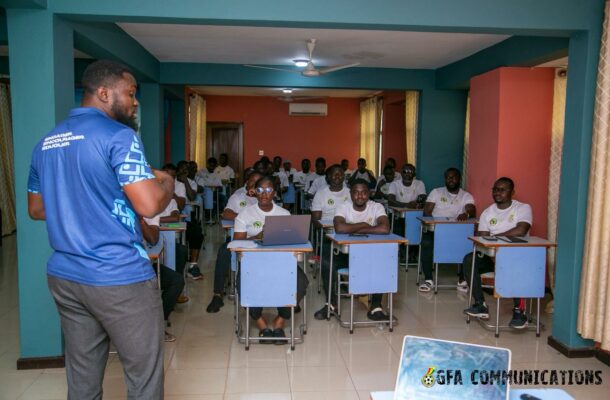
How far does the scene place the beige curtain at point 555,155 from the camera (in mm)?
5699

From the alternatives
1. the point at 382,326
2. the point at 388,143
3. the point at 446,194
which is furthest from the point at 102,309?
the point at 388,143

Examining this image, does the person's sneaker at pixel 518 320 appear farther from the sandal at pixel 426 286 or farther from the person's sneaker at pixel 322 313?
the person's sneaker at pixel 322 313

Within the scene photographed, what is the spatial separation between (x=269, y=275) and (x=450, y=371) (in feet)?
8.32

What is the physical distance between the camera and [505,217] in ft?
16.7

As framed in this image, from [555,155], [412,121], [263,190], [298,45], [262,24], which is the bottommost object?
[263,190]

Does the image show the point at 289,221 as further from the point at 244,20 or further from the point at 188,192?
the point at 188,192

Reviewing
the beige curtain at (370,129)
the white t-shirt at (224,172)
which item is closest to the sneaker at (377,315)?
the white t-shirt at (224,172)

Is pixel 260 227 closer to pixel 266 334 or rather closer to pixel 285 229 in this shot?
pixel 285 229

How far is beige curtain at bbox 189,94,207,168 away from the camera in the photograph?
11453mm

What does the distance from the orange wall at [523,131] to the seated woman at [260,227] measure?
9.07ft

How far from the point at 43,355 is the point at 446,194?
466 cm

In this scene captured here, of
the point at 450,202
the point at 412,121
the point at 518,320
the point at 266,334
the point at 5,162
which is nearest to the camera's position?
the point at 266,334

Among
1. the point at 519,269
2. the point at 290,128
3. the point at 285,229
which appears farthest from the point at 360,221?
the point at 290,128

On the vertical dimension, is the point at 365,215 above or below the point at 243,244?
above
